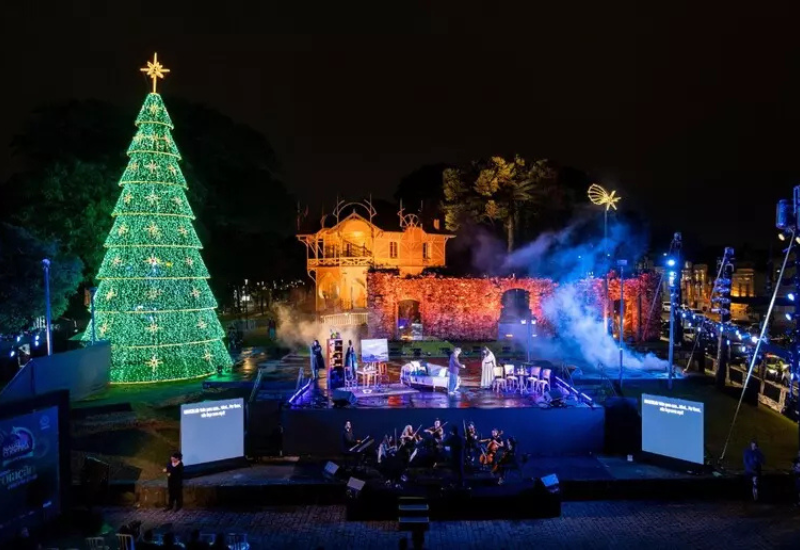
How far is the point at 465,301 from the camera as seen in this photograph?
33.9 metres

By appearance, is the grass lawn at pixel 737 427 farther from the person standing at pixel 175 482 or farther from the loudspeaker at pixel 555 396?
the person standing at pixel 175 482

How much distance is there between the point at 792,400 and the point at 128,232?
74.7 ft

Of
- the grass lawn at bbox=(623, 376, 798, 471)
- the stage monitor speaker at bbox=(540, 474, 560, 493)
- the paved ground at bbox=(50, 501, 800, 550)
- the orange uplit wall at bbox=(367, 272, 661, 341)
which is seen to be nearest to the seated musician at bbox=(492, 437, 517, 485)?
the stage monitor speaker at bbox=(540, 474, 560, 493)

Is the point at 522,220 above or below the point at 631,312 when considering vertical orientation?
above

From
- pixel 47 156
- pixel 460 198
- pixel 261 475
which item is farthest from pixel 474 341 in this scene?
pixel 47 156

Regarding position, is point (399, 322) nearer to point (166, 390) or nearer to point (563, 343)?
point (563, 343)

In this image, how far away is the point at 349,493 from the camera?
43.6ft

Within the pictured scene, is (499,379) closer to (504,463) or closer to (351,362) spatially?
(351,362)

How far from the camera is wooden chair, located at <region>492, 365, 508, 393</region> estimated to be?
803 inches

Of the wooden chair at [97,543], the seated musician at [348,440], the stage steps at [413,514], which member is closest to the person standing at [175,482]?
the wooden chair at [97,543]

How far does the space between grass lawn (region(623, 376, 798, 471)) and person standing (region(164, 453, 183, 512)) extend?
42.0ft

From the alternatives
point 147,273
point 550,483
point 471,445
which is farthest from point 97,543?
point 147,273

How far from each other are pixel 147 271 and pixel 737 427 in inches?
793

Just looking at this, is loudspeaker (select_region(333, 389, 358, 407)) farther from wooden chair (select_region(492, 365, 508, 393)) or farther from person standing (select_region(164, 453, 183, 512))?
wooden chair (select_region(492, 365, 508, 393))
